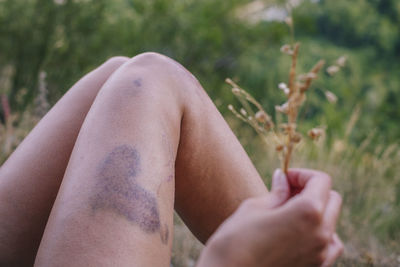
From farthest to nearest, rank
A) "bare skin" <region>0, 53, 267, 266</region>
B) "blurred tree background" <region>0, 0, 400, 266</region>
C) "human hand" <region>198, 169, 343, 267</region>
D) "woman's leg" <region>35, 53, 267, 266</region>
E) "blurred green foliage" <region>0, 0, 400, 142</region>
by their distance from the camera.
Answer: "blurred green foliage" <region>0, 0, 400, 142</region> < "blurred tree background" <region>0, 0, 400, 266</region> < "bare skin" <region>0, 53, 267, 266</region> < "woman's leg" <region>35, 53, 267, 266</region> < "human hand" <region>198, 169, 343, 267</region>

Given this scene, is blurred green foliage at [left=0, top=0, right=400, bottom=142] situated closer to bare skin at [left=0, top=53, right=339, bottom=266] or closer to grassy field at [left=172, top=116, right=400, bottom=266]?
grassy field at [left=172, top=116, right=400, bottom=266]

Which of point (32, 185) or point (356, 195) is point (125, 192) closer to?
point (32, 185)

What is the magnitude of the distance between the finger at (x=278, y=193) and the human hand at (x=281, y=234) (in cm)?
1

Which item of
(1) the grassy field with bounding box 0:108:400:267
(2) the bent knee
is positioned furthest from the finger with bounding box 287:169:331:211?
(1) the grassy field with bounding box 0:108:400:267

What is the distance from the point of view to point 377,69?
441 inches

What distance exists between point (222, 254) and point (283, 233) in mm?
83

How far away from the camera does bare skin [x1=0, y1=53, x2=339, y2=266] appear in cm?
90

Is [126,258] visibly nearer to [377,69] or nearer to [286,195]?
[286,195]

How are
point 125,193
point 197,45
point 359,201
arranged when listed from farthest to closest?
point 197,45 → point 359,201 → point 125,193

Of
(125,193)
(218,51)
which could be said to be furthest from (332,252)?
(218,51)

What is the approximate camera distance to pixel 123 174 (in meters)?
0.98

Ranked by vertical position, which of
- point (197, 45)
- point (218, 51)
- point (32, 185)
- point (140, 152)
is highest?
point (140, 152)

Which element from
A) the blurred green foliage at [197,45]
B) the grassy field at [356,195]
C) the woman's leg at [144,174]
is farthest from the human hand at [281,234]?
the grassy field at [356,195]

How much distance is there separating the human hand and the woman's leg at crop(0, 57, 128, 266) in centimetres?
72
